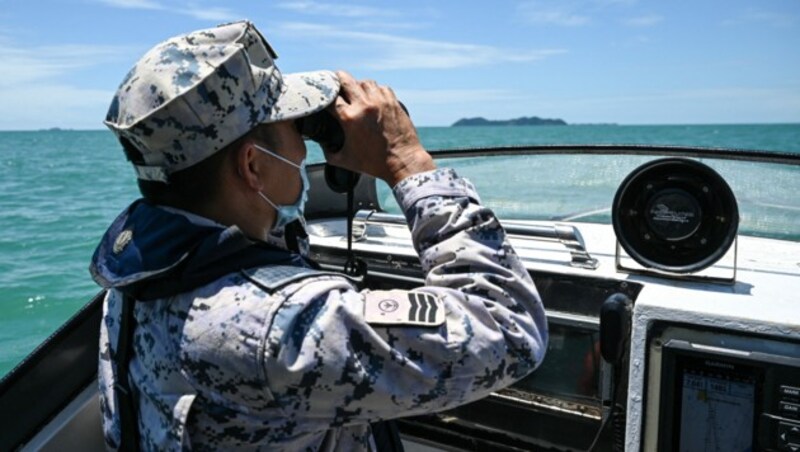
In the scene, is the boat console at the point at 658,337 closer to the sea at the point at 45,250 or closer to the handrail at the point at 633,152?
the handrail at the point at 633,152

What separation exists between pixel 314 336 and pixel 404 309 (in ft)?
0.55

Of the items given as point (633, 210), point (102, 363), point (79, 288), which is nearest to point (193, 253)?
point (102, 363)

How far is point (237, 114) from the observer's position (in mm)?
1242

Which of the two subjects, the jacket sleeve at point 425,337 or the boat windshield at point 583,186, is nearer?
the jacket sleeve at point 425,337

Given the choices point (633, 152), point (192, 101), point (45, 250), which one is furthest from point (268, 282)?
point (45, 250)

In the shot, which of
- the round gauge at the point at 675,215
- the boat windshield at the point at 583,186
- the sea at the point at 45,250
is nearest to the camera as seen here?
the round gauge at the point at 675,215

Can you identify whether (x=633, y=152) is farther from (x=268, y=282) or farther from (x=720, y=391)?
(x=268, y=282)

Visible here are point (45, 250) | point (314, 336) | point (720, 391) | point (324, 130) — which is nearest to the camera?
point (314, 336)

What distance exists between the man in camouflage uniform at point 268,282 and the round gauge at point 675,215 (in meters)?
0.79

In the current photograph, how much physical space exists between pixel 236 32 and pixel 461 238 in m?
0.58

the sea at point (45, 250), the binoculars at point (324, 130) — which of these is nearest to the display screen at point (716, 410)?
the binoculars at point (324, 130)

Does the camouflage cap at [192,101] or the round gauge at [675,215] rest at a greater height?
the camouflage cap at [192,101]

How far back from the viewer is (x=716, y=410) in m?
1.75

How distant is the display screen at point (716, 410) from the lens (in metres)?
1.71
